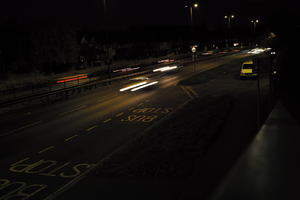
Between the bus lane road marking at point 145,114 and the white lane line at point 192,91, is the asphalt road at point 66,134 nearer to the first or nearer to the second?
the bus lane road marking at point 145,114

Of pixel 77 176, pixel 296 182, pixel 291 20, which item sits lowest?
pixel 77 176

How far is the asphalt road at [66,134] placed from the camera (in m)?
10.3

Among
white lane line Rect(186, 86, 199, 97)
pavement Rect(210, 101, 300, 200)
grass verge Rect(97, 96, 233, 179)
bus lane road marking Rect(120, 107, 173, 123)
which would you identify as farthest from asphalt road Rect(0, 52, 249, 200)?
pavement Rect(210, 101, 300, 200)

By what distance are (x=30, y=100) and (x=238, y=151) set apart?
19.4 meters

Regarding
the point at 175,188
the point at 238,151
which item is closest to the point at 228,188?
the point at 175,188

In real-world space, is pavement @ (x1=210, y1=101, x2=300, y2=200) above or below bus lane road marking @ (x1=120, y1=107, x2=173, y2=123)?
above

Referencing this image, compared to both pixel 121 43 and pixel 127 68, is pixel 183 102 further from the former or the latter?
pixel 121 43

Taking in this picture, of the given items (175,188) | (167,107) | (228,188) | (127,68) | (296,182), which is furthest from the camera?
(127,68)

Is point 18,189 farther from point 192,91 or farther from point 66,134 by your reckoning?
point 192,91

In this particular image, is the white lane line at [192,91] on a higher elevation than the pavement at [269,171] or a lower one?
lower

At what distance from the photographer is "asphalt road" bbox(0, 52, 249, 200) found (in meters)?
10.3

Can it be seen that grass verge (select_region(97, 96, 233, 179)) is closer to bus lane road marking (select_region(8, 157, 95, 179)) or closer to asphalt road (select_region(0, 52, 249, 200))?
bus lane road marking (select_region(8, 157, 95, 179))

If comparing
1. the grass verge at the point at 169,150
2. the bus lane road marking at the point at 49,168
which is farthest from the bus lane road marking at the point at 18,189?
the grass verge at the point at 169,150

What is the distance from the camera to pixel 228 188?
5.46 meters
